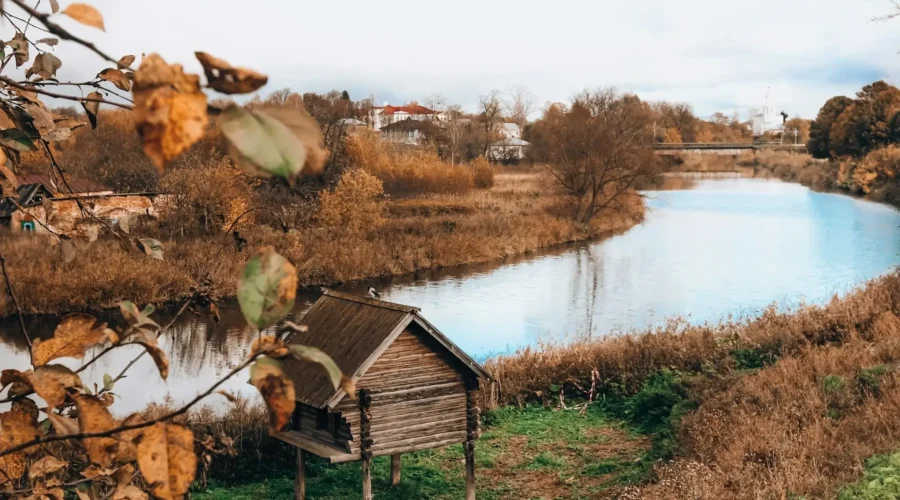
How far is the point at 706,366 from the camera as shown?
10.5 meters

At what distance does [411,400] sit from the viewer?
7387 millimetres

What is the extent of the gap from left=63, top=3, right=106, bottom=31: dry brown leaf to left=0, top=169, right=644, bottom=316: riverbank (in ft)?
31.1

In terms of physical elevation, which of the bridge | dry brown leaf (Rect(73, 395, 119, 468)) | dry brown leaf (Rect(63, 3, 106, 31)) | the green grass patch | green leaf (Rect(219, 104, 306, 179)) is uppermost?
the bridge

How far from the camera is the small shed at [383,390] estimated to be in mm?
7105

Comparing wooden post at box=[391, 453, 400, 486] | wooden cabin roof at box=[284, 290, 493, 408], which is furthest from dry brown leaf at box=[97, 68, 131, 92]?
wooden post at box=[391, 453, 400, 486]

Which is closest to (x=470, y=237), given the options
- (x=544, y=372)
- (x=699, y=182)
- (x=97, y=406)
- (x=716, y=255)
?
(x=716, y=255)

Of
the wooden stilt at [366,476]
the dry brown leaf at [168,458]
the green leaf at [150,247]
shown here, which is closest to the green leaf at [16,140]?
the green leaf at [150,247]

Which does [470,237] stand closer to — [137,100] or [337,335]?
[337,335]

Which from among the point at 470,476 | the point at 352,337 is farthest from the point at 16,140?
the point at 470,476

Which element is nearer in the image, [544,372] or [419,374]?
[419,374]

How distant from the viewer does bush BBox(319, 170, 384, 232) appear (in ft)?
86.2

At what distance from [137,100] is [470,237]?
25297mm

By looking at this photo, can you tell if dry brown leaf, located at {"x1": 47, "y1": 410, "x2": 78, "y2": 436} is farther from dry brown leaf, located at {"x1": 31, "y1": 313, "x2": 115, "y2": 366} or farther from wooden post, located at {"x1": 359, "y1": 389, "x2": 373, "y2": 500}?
wooden post, located at {"x1": 359, "y1": 389, "x2": 373, "y2": 500}

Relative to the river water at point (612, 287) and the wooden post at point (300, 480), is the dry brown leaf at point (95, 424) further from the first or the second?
the river water at point (612, 287)
